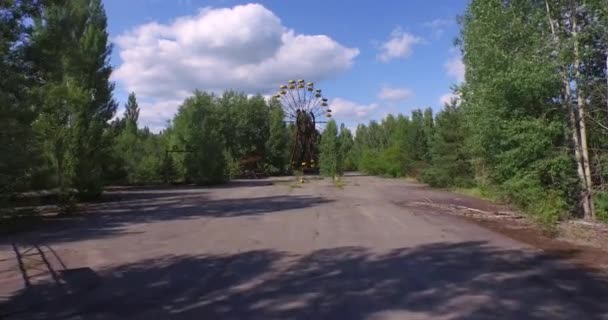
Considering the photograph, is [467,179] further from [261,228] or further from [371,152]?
[371,152]

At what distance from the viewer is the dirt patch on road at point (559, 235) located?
28.4 ft

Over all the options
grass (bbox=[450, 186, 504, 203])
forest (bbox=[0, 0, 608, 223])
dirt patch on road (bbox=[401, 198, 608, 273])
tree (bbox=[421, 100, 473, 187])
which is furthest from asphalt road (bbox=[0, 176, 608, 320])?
tree (bbox=[421, 100, 473, 187])

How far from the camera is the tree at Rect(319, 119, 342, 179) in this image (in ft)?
164

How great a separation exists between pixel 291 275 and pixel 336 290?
1137 mm

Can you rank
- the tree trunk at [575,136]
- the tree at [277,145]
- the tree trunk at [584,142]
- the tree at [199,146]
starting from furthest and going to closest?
the tree at [277,145], the tree at [199,146], the tree trunk at [575,136], the tree trunk at [584,142]

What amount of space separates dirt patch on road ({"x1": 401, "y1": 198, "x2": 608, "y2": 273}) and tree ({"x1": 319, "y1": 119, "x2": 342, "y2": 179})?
109 ft

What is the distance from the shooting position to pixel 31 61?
46.5 feet

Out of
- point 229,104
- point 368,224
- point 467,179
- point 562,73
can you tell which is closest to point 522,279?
point 368,224

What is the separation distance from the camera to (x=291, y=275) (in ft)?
24.3

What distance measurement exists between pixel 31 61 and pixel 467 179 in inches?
951

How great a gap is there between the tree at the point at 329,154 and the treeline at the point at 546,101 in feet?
110

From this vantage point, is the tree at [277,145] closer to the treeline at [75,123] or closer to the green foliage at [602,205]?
the treeline at [75,123]

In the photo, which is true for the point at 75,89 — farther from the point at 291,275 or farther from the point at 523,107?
the point at 291,275

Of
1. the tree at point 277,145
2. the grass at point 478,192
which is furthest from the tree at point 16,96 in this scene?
the tree at point 277,145
